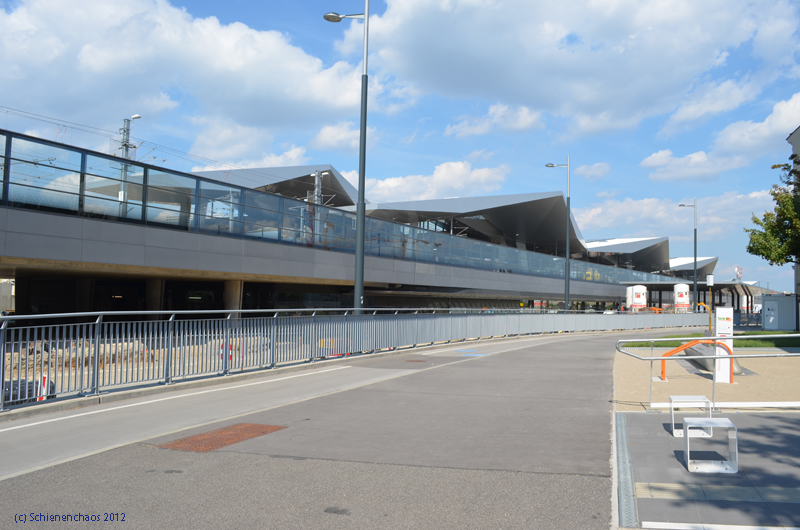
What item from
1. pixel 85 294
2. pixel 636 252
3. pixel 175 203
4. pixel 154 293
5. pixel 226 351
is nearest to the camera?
pixel 226 351

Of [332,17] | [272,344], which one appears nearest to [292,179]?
[332,17]

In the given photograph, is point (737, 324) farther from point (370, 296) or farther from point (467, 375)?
point (467, 375)

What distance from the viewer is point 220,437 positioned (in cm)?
759

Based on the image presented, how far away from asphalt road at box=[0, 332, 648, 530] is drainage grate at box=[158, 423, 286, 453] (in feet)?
0.58

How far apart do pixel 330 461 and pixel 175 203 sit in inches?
836

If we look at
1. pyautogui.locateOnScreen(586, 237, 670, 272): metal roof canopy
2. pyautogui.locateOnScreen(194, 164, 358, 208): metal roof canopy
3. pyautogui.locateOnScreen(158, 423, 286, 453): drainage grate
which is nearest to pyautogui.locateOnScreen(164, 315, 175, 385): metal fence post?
pyautogui.locateOnScreen(158, 423, 286, 453): drainage grate

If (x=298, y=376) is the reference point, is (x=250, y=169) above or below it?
above

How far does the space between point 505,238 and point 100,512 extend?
6626 centimetres

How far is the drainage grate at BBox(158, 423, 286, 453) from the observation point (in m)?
7.07

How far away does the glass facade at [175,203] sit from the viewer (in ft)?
66.9

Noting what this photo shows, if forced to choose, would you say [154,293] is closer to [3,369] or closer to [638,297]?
[3,369]

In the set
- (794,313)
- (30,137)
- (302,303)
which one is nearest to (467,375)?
(30,137)

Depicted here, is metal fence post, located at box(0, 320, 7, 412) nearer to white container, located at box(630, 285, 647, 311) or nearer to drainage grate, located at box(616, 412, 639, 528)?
drainage grate, located at box(616, 412, 639, 528)

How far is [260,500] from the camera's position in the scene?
204 inches
